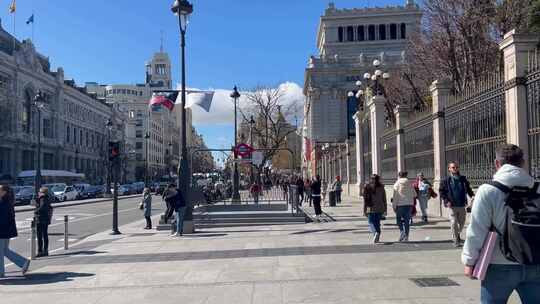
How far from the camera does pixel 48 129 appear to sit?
275 ft

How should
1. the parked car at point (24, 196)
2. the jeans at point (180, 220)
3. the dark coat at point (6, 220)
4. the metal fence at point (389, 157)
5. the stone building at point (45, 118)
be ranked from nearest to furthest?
the dark coat at point (6, 220), the jeans at point (180, 220), the metal fence at point (389, 157), the parked car at point (24, 196), the stone building at point (45, 118)

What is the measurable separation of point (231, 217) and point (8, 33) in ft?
222

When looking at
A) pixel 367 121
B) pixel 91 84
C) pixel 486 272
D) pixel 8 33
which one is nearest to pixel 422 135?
pixel 367 121

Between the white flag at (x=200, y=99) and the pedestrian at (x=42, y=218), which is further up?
the white flag at (x=200, y=99)

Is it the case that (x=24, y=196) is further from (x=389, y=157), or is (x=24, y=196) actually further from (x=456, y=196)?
(x=456, y=196)

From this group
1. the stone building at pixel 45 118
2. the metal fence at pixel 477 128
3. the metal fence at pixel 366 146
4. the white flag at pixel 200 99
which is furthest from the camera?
the stone building at pixel 45 118

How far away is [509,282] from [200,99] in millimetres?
16020

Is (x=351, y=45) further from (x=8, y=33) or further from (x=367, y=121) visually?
(x=367, y=121)

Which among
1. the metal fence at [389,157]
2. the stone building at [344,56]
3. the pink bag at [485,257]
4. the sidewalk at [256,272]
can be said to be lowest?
the sidewalk at [256,272]

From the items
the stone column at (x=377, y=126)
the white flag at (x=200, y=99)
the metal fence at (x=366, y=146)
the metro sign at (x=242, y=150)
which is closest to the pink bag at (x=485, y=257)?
the white flag at (x=200, y=99)

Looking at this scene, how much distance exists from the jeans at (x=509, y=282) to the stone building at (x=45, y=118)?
201 ft

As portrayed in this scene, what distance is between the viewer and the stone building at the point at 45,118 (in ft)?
227

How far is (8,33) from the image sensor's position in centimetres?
7600

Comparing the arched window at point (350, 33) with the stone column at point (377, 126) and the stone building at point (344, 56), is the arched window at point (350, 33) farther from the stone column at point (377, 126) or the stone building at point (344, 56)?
the stone column at point (377, 126)
